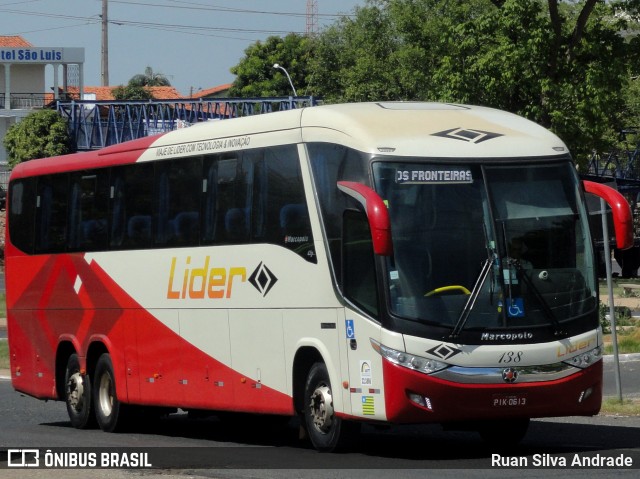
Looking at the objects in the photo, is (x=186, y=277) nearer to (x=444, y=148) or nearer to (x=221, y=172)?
(x=221, y=172)

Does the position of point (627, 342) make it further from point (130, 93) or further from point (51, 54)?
point (130, 93)

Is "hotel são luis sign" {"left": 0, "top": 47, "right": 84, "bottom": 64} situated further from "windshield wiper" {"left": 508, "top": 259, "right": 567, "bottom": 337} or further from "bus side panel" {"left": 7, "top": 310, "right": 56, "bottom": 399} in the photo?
"windshield wiper" {"left": 508, "top": 259, "right": 567, "bottom": 337}

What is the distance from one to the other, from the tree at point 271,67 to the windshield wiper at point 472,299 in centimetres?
8963

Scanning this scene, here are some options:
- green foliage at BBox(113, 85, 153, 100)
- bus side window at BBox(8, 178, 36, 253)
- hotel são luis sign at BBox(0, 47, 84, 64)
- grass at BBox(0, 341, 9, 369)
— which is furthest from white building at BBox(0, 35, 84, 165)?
bus side window at BBox(8, 178, 36, 253)

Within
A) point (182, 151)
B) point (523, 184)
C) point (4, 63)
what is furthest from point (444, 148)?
point (4, 63)

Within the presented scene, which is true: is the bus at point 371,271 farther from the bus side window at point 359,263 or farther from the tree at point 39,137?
the tree at point 39,137

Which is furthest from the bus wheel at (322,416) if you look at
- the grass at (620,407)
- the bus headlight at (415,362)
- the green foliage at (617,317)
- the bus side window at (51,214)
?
the green foliage at (617,317)

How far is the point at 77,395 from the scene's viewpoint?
58.5ft

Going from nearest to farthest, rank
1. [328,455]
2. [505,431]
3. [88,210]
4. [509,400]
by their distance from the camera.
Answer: [509,400] < [328,455] < [505,431] < [88,210]

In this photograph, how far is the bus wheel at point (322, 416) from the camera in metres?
12.6

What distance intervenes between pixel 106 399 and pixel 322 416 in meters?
5.22

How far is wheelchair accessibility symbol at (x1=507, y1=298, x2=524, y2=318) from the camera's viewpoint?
12.0 m

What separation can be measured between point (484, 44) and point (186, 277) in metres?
20.3

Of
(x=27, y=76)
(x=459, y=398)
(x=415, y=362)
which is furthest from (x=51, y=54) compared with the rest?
(x=459, y=398)
